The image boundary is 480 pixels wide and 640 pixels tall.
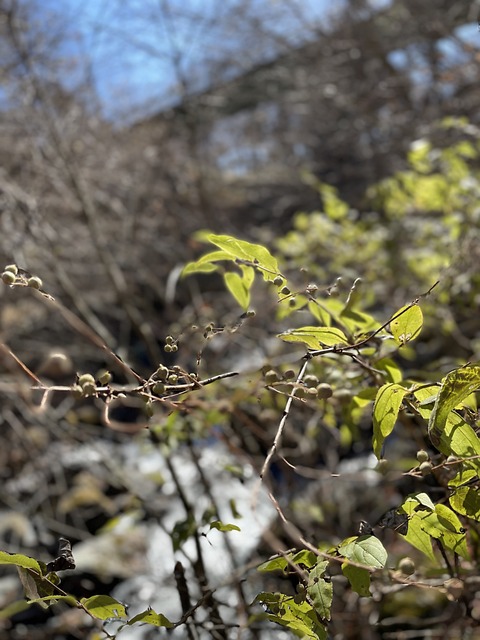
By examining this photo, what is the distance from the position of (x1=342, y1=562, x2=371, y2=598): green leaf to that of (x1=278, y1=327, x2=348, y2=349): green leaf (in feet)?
0.84

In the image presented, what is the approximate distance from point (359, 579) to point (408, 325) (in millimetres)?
306

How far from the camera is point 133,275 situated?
4.45 m

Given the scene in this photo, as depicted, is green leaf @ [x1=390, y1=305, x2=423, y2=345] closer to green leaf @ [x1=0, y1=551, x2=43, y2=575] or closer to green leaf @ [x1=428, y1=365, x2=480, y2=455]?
green leaf @ [x1=428, y1=365, x2=480, y2=455]

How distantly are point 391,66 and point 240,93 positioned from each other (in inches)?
46.9

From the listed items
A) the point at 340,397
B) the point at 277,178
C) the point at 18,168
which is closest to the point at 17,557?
the point at 340,397

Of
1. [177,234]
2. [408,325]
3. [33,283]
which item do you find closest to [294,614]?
[408,325]

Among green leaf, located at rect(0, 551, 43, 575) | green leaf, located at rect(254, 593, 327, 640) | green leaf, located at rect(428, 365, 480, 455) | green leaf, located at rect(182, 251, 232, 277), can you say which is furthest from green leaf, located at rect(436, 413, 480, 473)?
green leaf, located at rect(0, 551, 43, 575)

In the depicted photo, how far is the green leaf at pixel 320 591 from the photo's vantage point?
69 cm

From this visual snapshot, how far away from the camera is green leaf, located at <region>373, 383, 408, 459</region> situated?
721 millimetres

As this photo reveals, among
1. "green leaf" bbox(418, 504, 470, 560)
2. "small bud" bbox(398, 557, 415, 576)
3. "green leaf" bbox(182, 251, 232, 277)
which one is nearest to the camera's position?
"small bud" bbox(398, 557, 415, 576)

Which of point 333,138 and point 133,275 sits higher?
point 333,138

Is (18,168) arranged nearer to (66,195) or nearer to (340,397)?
(66,195)

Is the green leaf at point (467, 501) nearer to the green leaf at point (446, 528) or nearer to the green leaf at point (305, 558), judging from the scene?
the green leaf at point (446, 528)

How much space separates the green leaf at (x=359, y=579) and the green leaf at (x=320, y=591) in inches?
1.0
